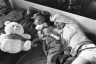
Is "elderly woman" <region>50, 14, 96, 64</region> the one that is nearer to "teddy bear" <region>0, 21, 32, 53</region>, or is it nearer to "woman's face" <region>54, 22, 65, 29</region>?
"woman's face" <region>54, 22, 65, 29</region>

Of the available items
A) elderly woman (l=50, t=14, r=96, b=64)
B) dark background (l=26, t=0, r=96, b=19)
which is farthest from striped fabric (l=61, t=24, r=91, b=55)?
dark background (l=26, t=0, r=96, b=19)

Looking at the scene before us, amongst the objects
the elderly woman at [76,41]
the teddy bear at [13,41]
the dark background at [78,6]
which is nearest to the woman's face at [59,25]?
the elderly woman at [76,41]

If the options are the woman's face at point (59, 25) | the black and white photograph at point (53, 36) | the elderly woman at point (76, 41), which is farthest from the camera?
the woman's face at point (59, 25)

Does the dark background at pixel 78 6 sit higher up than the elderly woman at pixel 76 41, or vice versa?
the dark background at pixel 78 6

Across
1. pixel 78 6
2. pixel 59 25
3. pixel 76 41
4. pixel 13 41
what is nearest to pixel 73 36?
pixel 76 41

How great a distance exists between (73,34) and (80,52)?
205mm

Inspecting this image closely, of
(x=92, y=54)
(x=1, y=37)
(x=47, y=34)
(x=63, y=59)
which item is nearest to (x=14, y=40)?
(x=1, y=37)

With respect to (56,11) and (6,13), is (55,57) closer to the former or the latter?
(56,11)

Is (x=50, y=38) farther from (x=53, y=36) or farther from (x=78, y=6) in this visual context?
(x=78, y=6)

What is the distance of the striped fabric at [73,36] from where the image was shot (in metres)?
1.19

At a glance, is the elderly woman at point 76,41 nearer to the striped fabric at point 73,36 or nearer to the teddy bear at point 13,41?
the striped fabric at point 73,36

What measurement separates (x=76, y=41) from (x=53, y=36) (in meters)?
0.28

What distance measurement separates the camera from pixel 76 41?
1.20 meters

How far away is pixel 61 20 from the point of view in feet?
4.45
